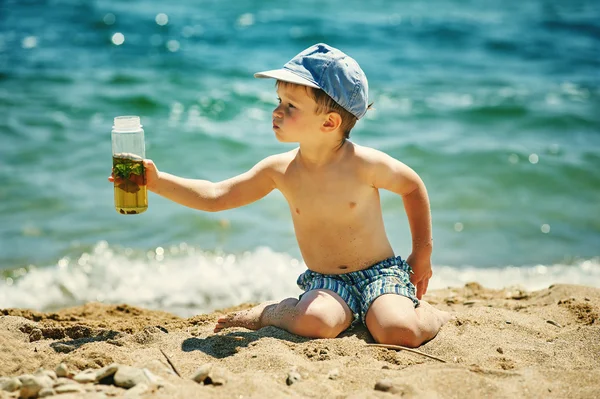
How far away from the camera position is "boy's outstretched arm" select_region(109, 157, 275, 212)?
3.67 metres

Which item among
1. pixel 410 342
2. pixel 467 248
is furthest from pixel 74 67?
pixel 410 342

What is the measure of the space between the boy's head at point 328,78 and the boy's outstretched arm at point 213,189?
0.47 m

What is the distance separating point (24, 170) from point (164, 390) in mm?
5250

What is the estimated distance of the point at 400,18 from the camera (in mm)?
14656

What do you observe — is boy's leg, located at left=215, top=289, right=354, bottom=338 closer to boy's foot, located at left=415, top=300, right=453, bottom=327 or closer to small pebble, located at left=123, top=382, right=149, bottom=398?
boy's foot, located at left=415, top=300, right=453, bottom=327

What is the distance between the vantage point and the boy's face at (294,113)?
3.62 meters

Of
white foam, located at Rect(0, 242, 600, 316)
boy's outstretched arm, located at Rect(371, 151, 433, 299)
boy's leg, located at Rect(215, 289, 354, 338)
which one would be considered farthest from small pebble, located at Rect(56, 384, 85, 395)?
white foam, located at Rect(0, 242, 600, 316)

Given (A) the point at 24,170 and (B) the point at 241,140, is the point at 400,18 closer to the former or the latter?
(B) the point at 241,140

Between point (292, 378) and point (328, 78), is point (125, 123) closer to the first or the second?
point (328, 78)

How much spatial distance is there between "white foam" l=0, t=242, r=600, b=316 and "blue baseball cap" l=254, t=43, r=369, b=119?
2.05 metres

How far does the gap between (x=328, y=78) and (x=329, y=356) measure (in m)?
1.28

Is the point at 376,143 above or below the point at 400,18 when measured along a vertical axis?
below

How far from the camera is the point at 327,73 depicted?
3.54m

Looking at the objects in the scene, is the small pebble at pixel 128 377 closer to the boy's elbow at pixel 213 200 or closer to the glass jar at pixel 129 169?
the glass jar at pixel 129 169
